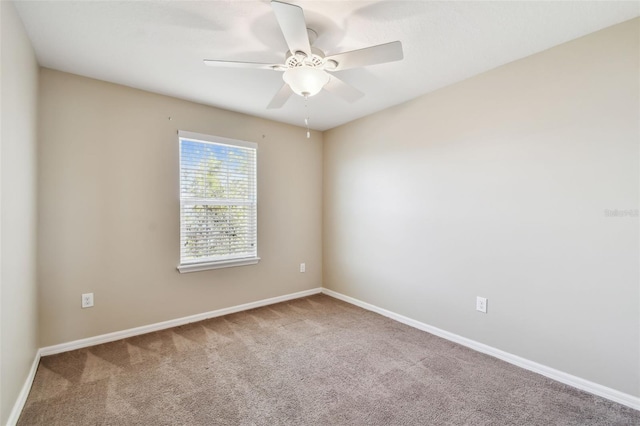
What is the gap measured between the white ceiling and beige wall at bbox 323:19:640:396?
27cm

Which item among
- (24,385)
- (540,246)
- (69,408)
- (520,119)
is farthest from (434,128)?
(24,385)

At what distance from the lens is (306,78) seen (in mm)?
1803

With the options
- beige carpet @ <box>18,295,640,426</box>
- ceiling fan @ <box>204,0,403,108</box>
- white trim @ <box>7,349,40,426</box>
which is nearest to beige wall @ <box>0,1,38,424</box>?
white trim @ <box>7,349,40,426</box>

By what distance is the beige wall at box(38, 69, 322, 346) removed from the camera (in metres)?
2.43

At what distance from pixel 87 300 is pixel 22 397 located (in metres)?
0.87

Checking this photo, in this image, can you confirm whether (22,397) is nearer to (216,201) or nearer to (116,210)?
(116,210)

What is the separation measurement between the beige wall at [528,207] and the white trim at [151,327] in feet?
4.74

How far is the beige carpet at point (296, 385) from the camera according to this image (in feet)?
5.66

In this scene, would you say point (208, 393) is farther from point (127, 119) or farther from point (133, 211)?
point (127, 119)

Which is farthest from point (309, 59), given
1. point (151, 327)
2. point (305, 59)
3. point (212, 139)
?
point (151, 327)

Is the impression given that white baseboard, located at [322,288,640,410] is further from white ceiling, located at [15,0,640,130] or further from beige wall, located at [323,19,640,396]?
white ceiling, located at [15,0,640,130]

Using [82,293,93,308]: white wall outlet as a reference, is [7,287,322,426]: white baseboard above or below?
below

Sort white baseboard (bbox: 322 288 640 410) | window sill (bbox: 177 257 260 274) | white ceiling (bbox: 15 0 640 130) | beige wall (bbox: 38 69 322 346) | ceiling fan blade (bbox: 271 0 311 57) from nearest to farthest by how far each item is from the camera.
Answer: ceiling fan blade (bbox: 271 0 311 57), white ceiling (bbox: 15 0 640 130), white baseboard (bbox: 322 288 640 410), beige wall (bbox: 38 69 322 346), window sill (bbox: 177 257 260 274)

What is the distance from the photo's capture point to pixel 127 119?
2.76m
